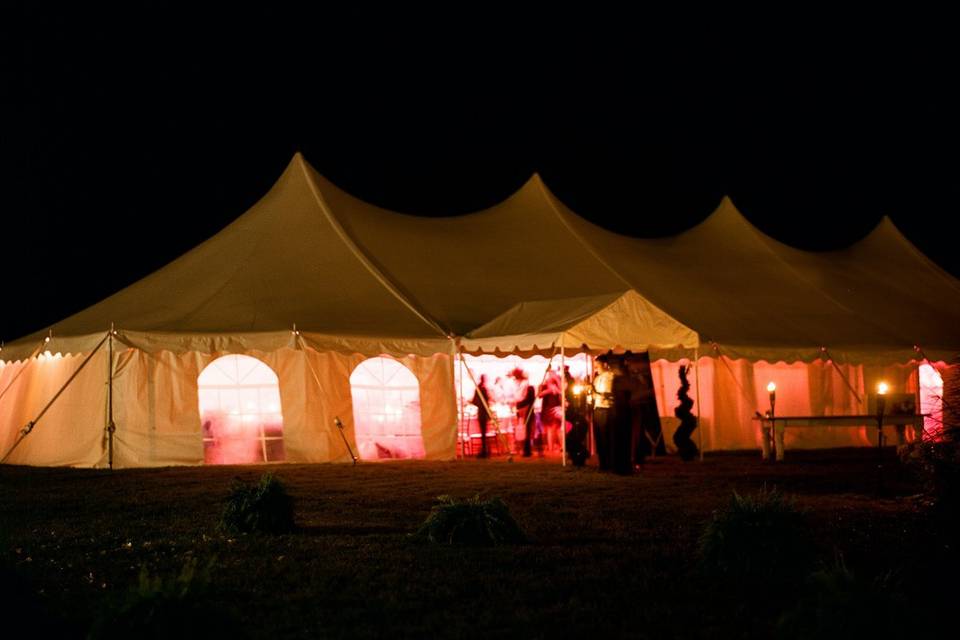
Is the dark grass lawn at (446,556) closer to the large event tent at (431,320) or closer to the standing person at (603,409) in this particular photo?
the standing person at (603,409)

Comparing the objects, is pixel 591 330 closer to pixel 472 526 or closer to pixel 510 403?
pixel 510 403

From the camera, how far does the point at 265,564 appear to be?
601 cm

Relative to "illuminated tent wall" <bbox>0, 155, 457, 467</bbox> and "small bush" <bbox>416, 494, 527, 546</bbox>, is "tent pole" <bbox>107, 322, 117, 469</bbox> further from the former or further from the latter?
"small bush" <bbox>416, 494, 527, 546</bbox>

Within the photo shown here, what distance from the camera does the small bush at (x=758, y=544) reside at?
537 centimetres

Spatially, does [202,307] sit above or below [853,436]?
above

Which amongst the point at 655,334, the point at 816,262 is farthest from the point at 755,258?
the point at 655,334

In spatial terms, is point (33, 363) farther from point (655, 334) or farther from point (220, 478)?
point (655, 334)

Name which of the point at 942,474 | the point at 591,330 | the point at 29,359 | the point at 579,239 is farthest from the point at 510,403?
the point at 942,474

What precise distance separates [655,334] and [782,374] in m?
4.70

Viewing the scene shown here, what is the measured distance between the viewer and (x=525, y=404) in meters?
15.5

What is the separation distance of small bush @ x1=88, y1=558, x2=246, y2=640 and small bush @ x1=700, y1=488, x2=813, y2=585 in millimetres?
2805

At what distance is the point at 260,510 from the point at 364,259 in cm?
887

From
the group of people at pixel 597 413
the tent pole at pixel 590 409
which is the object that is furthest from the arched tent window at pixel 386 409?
the tent pole at pixel 590 409

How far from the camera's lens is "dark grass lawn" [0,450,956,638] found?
4652 mm
